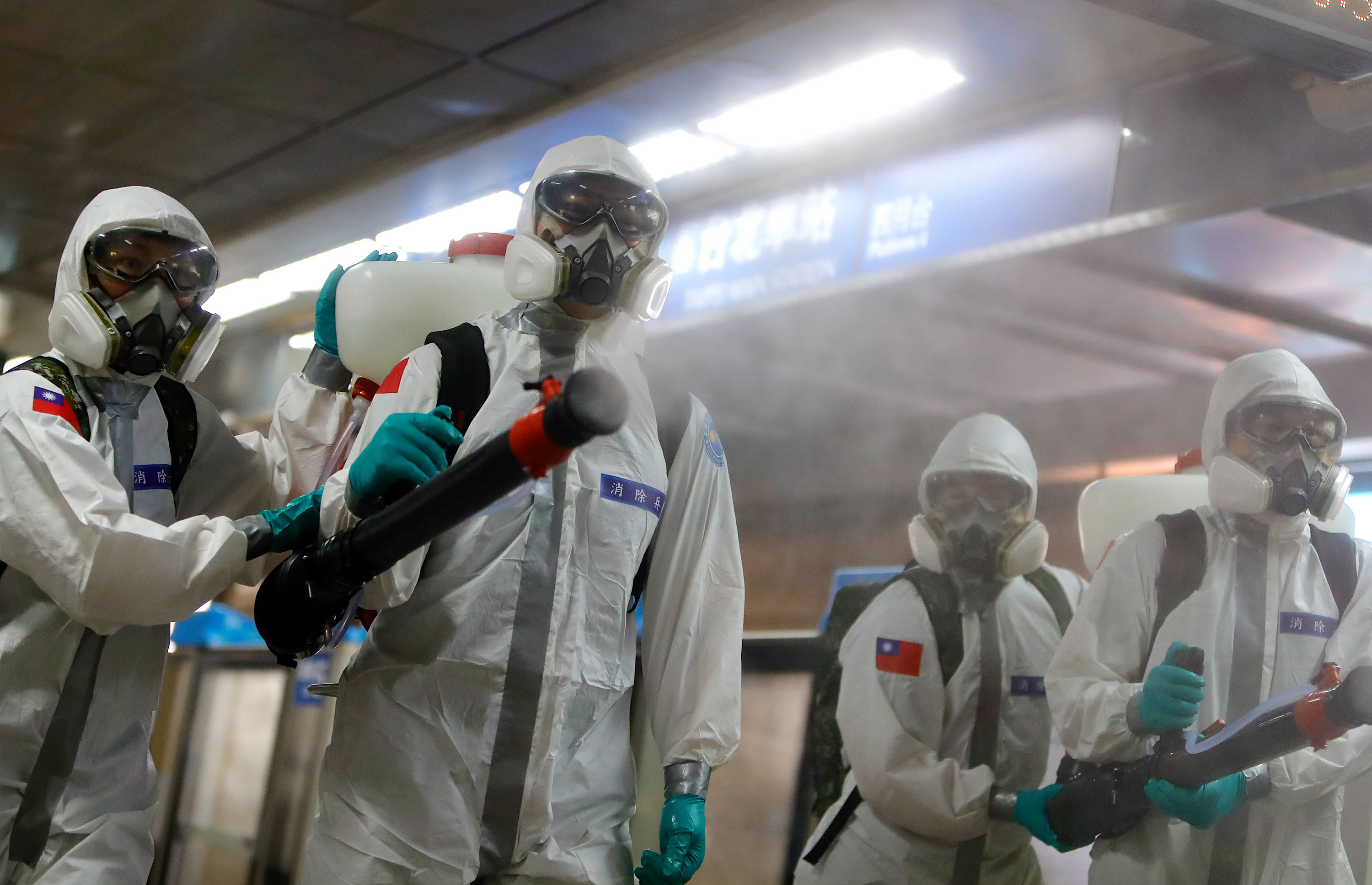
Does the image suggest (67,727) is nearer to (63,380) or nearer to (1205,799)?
(63,380)

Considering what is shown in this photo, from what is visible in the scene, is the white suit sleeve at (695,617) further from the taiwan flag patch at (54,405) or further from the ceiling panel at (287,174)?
the ceiling panel at (287,174)

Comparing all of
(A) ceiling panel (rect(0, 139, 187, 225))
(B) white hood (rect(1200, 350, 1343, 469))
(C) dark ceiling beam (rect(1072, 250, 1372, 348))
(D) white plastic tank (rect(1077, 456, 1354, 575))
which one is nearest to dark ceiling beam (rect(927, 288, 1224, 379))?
(C) dark ceiling beam (rect(1072, 250, 1372, 348))

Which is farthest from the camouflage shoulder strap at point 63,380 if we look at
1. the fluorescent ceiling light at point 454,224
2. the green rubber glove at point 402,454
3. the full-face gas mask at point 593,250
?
the fluorescent ceiling light at point 454,224

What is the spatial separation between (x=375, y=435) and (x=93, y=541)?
435 millimetres

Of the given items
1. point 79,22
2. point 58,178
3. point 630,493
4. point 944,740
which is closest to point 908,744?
point 944,740

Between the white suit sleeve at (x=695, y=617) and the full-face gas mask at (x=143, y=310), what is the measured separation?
80 cm

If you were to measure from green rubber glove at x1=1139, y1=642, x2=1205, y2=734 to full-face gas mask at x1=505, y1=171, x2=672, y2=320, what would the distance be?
1.12m

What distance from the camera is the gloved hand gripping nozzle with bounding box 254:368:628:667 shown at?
149cm

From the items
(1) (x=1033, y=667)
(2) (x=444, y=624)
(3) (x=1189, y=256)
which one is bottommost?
(2) (x=444, y=624)

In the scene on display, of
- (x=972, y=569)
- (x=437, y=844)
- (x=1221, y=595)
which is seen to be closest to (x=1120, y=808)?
(x=1221, y=595)

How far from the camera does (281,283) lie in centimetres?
617

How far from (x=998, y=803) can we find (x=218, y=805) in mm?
4075

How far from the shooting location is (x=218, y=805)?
603cm

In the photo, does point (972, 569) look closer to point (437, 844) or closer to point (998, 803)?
point (998, 803)
